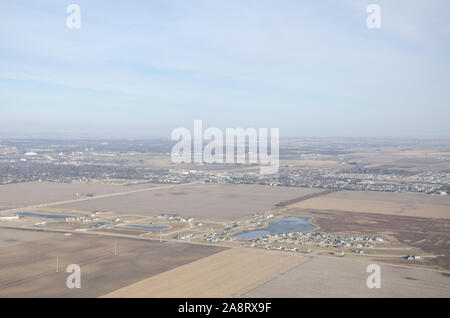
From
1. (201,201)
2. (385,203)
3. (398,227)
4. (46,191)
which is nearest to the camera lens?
(398,227)

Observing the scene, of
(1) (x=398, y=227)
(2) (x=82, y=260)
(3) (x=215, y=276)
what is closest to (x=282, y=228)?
(1) (x=398, y=227)

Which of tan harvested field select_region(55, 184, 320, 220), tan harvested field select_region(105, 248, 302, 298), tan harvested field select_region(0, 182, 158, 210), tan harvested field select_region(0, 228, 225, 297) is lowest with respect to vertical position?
tan harvested field select_region(105, 248, 302, 298)

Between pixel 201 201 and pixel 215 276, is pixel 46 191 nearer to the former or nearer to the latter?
pixel 201 201

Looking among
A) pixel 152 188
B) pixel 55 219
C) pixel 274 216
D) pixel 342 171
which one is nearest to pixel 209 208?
pixel 274 216

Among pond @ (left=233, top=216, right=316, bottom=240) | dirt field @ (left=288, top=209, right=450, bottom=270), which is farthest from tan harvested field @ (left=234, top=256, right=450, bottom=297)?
pond @ (left=233, top=216, right=316, bottom=240)

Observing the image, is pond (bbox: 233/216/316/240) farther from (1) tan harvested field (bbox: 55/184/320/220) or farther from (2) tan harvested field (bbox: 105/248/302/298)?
(2) tan harvested field (bbox: 105/248/302/298)

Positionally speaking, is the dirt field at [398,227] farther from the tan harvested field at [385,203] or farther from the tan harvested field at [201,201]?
the tan harvested field at [201,201]
